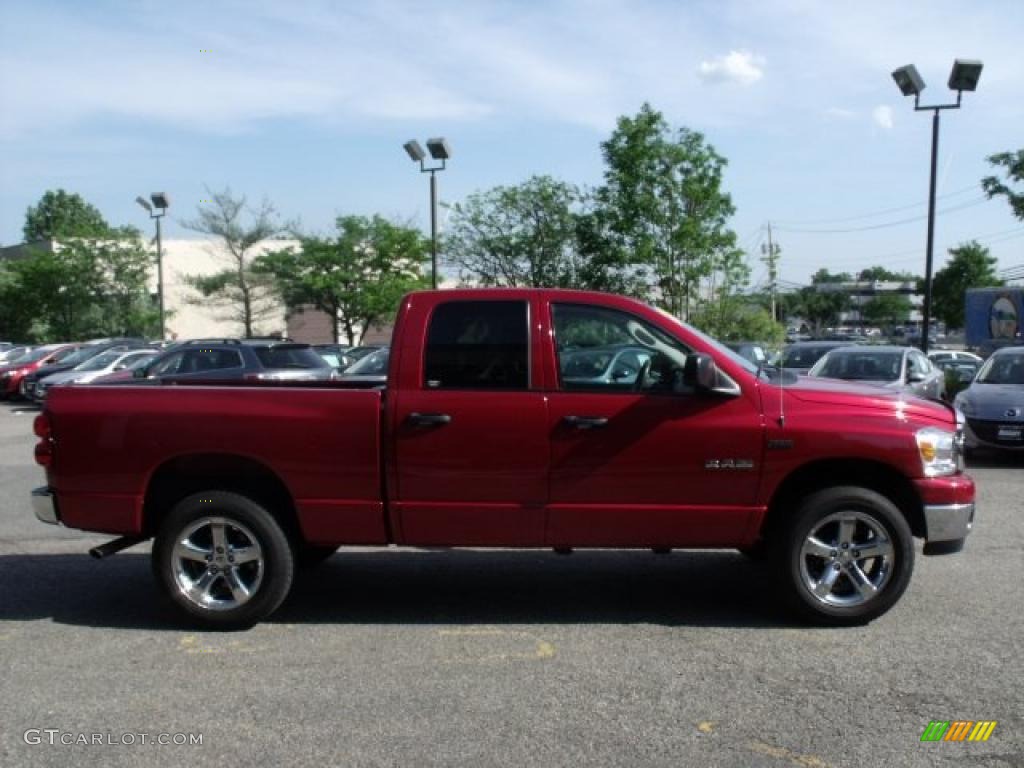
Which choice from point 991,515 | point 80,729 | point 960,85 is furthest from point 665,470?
point 960,85

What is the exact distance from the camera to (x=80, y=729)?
433 cm

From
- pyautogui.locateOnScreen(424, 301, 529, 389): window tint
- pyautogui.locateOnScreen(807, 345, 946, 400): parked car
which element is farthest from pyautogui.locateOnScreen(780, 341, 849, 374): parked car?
pyautogui.locateOnScreen(424, 301, 529, 389): window tint

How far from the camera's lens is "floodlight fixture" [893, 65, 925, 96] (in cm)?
1967

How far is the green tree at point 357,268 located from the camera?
125 feet

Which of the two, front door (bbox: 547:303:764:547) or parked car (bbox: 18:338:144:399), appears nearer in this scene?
front door (bbox: 547:303:764:547)

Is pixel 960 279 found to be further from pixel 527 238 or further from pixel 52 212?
pixel 52 212

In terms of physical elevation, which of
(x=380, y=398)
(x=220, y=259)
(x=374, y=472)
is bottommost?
(x=374, y=472)

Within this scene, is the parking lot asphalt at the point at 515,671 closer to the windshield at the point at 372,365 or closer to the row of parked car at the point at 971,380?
the row of parked car at the point at 971,380

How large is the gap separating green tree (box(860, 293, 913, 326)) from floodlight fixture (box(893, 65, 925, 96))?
8758 cm

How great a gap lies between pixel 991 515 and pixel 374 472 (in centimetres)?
633

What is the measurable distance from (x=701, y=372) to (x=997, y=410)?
859cm

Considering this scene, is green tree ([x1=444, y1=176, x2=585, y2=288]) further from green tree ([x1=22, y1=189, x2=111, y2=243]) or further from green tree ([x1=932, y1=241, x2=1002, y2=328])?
green tree ([x1=22, y1=189, x2=111, y2=243])

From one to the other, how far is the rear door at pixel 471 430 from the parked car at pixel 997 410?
29.0 feet

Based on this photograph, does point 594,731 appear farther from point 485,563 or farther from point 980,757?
point 485,563
